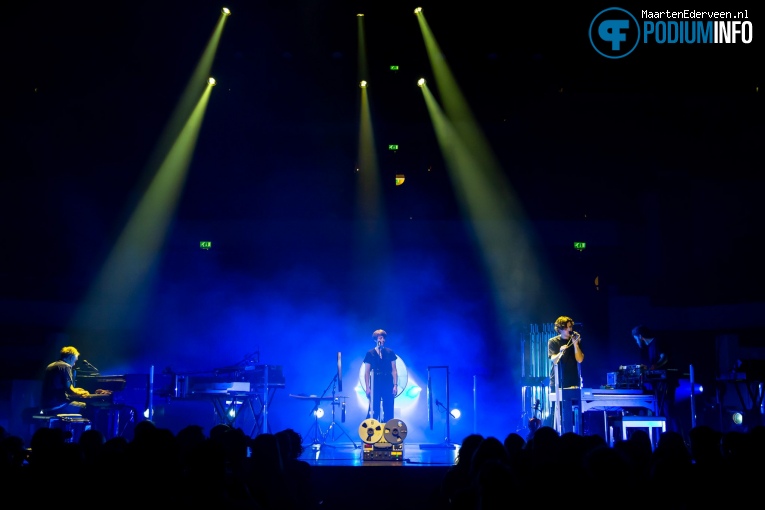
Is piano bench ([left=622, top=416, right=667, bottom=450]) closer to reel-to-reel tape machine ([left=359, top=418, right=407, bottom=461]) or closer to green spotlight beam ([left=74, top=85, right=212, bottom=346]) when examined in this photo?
reel-to-reel tape machine ([left=359, top=418, right=407, bottom=461])

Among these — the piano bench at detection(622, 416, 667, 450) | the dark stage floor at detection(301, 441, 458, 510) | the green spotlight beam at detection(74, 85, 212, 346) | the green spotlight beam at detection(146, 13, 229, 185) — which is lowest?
the dark stage floor at detection(301, 441, 458, 510)

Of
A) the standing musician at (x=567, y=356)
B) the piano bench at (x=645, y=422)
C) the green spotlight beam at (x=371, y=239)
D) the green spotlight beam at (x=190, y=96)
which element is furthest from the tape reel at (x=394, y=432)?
the green spotlight beam at (x=371, y=239)

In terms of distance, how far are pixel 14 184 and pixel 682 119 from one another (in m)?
11.9

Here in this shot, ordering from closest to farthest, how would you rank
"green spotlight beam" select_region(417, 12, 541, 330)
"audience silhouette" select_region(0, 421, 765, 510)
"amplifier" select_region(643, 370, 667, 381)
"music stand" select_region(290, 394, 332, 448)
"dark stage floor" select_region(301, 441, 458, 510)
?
"audience silhouette" select_region(0, 421, 765, 510), "dark stage floor" select_region(301, 441, 458, 510), "amplifier" select_region(643, 370, 667, 381), "music stand" select_region(290, 394, 332, 448), "green spotlight beam" select_region(417, 12, 541, 330)

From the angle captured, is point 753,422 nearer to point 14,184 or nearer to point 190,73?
point 190,73

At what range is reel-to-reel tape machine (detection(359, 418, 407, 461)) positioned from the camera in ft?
28.9

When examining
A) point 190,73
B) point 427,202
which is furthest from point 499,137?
point 190,73

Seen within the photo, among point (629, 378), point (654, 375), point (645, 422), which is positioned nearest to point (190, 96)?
point (629, 378)

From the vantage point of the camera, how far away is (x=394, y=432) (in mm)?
9047

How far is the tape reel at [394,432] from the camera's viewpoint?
9.02m

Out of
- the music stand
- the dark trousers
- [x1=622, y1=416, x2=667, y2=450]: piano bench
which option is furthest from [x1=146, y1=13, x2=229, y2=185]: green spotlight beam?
[x1=622, y1=416, x2=667, y2=450]: piano bench

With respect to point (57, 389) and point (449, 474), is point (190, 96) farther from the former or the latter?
point (449, 474)

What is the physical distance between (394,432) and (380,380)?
198 centimetres

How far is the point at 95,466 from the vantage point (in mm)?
4219
